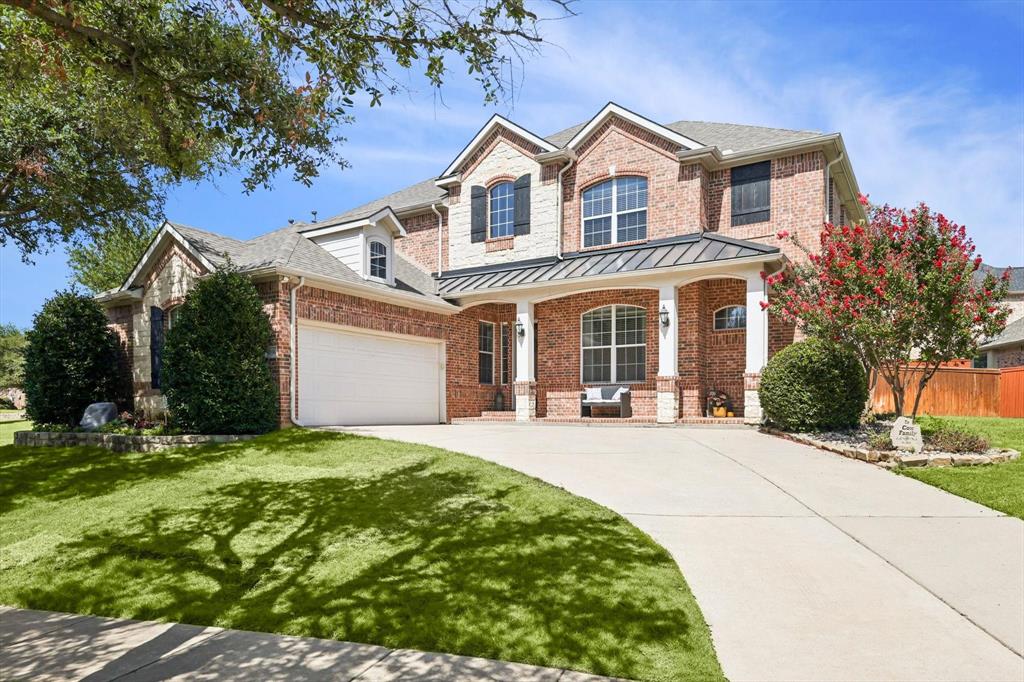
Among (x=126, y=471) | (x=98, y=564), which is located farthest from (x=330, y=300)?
(x=98, y=564)

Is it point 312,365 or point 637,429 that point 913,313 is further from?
point 312,365

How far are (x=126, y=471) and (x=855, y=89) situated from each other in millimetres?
14269

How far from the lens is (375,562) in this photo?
5383 mm

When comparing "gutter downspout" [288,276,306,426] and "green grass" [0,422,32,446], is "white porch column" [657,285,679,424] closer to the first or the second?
"gutter downspout" [288,276,306,426]

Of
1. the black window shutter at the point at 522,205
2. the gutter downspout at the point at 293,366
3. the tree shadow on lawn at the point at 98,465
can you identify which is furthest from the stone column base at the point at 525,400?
the tree shadow on lawn at the point at 98,465

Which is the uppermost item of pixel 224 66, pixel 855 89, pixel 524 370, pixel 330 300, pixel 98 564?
pixel 855 89

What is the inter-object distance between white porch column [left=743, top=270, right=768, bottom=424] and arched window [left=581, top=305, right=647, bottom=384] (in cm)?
335

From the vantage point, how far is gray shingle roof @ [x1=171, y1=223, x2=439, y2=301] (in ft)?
45.6

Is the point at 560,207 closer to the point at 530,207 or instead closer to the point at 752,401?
the point at 530,207

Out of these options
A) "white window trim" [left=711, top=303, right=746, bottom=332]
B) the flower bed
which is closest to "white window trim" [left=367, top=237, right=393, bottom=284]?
"white window trim" [left=711, top=303, right=746, bottom=332]

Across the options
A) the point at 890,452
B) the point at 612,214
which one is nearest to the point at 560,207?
the point at 612,214

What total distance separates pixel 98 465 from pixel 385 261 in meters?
8.10

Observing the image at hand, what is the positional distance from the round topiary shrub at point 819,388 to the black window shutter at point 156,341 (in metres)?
14.8

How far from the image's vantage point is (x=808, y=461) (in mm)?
9617
